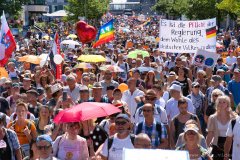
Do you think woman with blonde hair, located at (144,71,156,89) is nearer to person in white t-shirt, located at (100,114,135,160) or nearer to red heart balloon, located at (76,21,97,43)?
person in white t-shirt, located at (100,114,135,160)

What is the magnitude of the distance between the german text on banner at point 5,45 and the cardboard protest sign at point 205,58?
4.56 meters

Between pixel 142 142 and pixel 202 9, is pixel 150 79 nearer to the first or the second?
pixel 142 142

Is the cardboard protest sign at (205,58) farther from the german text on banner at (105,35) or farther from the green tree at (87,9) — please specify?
the green tree at (87,9)

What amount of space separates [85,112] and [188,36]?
9.33m

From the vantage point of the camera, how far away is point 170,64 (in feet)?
55.1

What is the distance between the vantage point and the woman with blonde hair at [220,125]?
846cm

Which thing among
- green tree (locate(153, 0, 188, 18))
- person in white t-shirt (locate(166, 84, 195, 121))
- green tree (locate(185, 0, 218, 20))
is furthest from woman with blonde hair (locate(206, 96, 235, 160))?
green tree (locate(153, 0, 188, 18))

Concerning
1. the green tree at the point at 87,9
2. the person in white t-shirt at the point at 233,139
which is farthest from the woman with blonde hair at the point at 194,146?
the green tree at the point at 87,9

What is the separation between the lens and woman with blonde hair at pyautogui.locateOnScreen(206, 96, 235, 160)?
27.8 feet

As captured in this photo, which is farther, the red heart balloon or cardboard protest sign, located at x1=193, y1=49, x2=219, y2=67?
the red heart balloon

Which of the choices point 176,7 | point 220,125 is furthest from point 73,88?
point 176,7

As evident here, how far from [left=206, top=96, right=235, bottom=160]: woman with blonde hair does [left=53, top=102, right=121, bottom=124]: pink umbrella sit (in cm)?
128

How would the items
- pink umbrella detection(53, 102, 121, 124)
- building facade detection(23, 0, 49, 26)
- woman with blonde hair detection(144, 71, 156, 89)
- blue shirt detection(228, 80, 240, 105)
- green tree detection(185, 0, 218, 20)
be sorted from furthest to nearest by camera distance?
1. building facade detection(23, 0, 49, 26)
2. green tree detection(185, 0, 218, 20)
3. woman with blonde hair detection(144, 71, 156, 89)
4. blue shirt detection(228, 80, 240, 105)
5. pink umbrella detection(53, 102, 121, 124)

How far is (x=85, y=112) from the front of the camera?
25.6 ft
